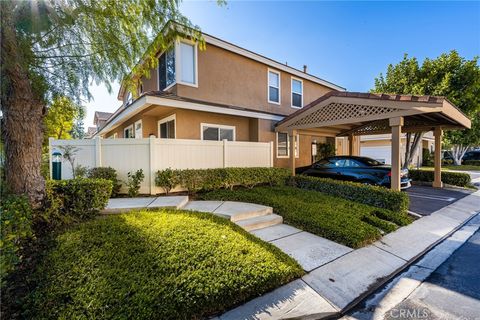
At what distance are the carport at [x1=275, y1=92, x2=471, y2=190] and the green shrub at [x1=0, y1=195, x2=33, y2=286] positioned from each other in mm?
8659

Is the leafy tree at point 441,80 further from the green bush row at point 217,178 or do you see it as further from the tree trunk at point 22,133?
the tree trunk at point 22,133

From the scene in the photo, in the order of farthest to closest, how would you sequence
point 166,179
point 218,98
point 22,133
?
point 218,98 → point 166,179 → point 22,133

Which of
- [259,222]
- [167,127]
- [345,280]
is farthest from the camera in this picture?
[167,127]

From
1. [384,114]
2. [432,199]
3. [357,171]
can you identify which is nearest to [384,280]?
[384,114]

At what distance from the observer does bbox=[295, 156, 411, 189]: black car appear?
793cm

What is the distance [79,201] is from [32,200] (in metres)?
0.80

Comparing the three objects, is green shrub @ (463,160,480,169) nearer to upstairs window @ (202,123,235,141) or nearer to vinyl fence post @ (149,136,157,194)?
upstairs window @ (202,123,235,141)

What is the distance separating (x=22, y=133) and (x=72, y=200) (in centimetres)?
153

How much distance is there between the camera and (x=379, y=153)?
20547 millimetres

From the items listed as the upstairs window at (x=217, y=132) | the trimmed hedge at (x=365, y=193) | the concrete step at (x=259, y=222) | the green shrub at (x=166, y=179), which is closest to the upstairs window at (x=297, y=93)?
the upstairs window at (x=217, y=132)

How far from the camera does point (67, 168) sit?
670cm

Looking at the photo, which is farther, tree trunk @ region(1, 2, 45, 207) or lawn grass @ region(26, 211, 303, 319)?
tree trunk @ region(1, 2, 45, 207)

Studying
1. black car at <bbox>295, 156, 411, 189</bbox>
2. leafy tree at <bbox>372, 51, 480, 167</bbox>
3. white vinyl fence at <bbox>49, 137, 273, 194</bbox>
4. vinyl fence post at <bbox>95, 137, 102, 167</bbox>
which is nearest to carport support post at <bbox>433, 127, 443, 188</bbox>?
leafy tree at <bbox>372, 51, 480, 167</bbox>

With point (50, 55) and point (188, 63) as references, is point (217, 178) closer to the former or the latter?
point (188, 63)
